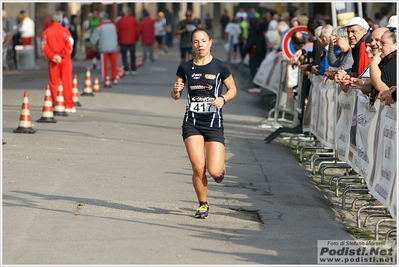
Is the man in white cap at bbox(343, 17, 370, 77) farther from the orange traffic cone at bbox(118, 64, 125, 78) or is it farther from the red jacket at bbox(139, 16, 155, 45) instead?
the red jacket at bbox(139, 16, 155, 45)

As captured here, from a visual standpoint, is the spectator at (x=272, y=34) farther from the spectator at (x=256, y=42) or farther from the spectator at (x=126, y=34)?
the spectator at (x=126, y=34)

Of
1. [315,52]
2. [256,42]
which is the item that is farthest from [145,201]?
[256,42]

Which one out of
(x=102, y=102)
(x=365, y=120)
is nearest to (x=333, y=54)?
(x=365, y=120)

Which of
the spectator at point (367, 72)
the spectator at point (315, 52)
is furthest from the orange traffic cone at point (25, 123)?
the spectator at point (367, 72)

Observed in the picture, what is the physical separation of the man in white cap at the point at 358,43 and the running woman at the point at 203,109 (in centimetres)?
275

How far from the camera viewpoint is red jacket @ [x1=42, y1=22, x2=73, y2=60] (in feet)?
57.9

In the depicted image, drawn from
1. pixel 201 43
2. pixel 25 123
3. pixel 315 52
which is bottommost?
pixel 25 123

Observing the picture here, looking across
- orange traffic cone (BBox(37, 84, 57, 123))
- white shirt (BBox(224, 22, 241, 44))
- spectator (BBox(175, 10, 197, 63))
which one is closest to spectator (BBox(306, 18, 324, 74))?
orange traffic cone (BBox(37, 84, 57, 123))

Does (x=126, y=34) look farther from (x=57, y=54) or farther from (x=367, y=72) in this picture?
(x=367, y=72)

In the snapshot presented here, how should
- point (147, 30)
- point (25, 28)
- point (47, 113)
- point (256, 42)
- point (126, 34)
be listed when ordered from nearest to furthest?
point (47, 113) → point (256, 42) → point (126, 34) → point (25, 28) → point (147, 30)

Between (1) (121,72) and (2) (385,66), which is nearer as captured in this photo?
(2) (385,66)

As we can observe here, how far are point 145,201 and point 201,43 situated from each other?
1.73m

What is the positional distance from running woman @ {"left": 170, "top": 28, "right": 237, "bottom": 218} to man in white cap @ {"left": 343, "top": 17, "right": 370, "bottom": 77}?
9.03ft

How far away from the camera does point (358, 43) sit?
11.0m
